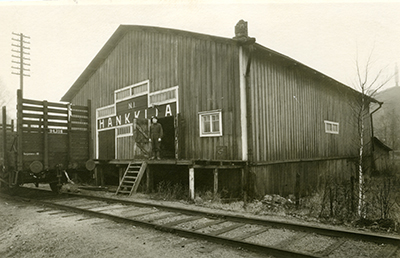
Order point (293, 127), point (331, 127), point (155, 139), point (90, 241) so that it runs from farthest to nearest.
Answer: point (331, 127), point (293, 127), point (155, 139), point (90, 241)

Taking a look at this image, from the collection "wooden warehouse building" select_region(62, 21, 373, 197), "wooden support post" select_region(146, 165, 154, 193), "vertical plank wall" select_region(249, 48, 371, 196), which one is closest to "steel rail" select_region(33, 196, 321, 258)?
"wooden warehouse building" select_region(62, 21, 373, 197)

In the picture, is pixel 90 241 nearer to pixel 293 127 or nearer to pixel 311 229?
pixel 311 229

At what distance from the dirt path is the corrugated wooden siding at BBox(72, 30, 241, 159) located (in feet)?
18.7

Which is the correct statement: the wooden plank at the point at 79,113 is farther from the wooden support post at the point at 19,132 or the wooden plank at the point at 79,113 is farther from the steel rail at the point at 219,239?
the steel rail at the point at 219,239

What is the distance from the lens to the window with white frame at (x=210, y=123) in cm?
1115

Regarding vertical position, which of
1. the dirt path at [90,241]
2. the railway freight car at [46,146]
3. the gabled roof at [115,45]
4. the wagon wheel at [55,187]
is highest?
the gabled roof at [115,45]

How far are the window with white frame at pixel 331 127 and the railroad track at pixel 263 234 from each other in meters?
11.7

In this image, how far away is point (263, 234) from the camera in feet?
17.7

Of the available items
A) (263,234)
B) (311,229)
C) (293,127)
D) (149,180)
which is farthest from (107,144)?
(311,229)

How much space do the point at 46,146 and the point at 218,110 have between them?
5.98 metres

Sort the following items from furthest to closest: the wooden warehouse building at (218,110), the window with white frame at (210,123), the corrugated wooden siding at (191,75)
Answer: the window with white frame at (210,123) < the corrugated wooden siding at (191,75) < the wooden warehouse building at (218,110)

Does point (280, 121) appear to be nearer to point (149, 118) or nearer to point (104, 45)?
point (149, 118)

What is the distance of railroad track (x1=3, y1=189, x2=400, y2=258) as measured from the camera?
4.44 meters

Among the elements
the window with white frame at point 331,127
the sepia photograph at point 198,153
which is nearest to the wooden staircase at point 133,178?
the sepia photograph at point 198,153
